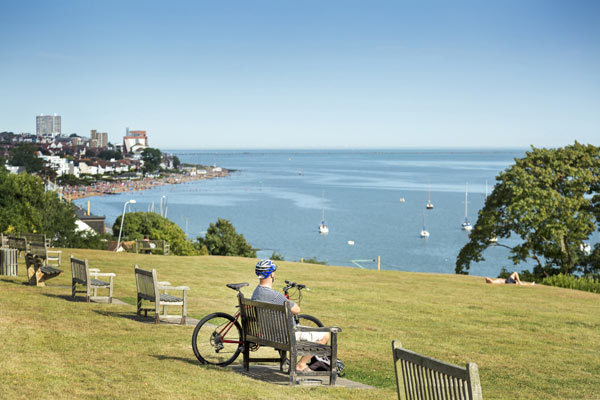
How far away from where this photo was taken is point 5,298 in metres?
15.0

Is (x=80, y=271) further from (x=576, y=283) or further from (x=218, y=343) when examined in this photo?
(x=576, y=283)

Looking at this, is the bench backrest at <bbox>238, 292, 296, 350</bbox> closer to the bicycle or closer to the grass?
the bicycle

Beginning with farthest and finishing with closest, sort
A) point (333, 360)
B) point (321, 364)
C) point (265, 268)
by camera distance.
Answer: point (265, 268)
point (321, 364)
point (333, 360)

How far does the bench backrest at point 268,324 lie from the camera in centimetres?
835

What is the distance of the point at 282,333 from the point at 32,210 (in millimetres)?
39376

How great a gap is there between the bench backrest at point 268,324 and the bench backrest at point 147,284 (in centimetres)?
400

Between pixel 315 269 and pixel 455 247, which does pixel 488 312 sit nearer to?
pixel 315 269

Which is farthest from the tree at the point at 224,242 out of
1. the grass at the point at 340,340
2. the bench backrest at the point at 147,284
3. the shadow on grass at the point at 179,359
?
the shadow on grass at the point at 179,359

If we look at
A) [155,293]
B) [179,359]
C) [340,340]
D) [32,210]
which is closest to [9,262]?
[155,293]

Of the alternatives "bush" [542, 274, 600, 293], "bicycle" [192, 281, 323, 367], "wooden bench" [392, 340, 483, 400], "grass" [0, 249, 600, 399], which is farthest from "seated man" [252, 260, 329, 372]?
"bush" [542, 274, 600, 293]

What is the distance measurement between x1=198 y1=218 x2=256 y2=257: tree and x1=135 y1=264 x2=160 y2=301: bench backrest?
6850cm

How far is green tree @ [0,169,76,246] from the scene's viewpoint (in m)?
42.2

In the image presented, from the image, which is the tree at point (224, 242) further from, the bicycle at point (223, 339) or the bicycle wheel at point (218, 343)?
the bicycle at point (223, 339)

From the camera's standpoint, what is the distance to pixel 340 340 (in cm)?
1320
